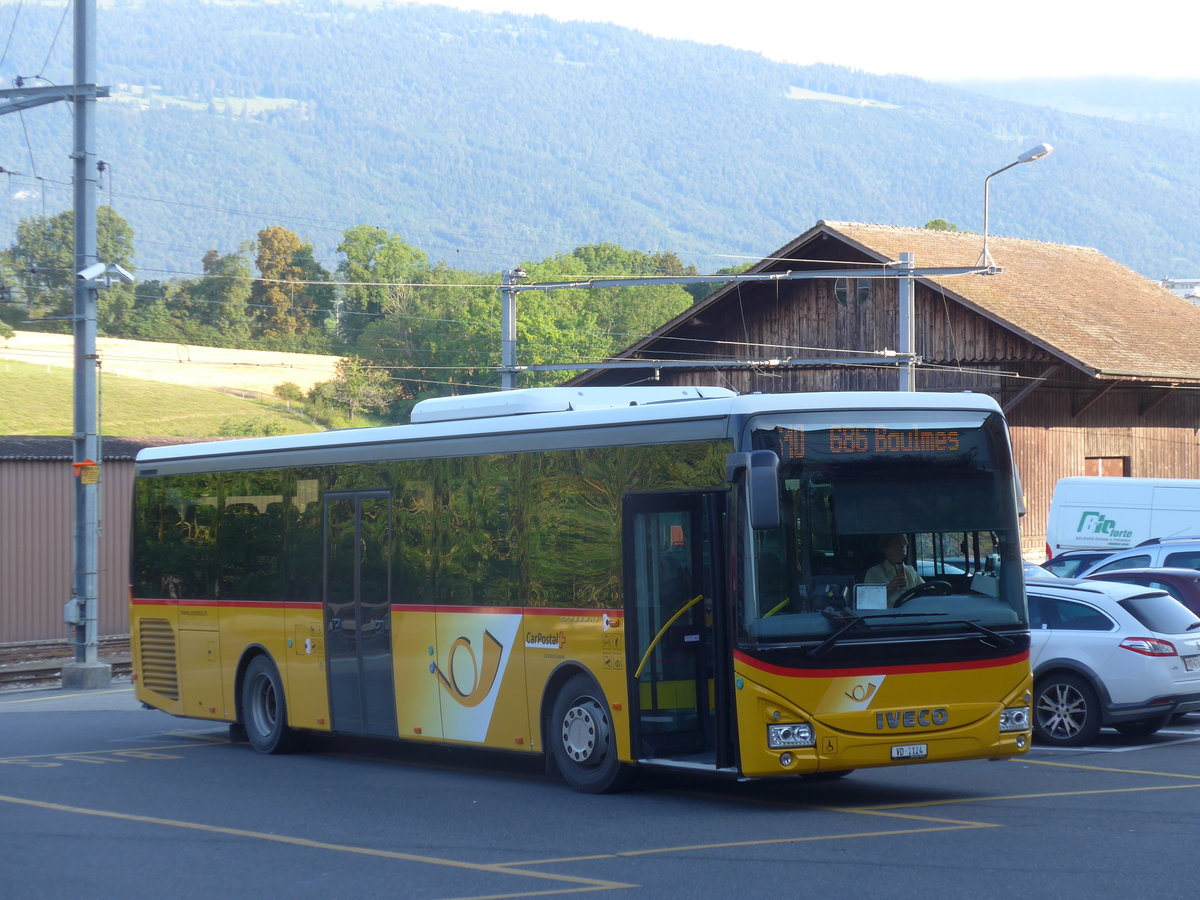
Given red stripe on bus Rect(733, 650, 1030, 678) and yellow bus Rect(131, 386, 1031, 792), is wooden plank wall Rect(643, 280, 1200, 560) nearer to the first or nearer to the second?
yellow bus Rect(131, 386, 1031, 792)

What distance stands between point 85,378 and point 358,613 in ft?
37.1

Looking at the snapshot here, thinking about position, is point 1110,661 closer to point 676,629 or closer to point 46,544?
point 676,629

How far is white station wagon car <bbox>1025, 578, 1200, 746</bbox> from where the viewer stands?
14.9 metres

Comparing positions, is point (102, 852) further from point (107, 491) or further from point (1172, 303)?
point (1172, 303)

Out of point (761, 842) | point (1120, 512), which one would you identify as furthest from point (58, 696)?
point (1120, 512)

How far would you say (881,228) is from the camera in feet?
149

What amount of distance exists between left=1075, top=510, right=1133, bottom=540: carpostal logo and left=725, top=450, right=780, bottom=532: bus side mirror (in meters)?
21.1

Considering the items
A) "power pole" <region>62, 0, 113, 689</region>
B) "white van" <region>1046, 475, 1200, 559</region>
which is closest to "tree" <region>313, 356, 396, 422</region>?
"white van" <region>1046, 475, 1200, 559</region>

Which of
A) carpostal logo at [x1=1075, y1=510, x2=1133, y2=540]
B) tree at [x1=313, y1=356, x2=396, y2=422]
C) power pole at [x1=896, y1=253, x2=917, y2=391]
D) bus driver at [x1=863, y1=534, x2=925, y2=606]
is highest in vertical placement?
tree at [x1=313, y1=356, x2=396, y2=422]

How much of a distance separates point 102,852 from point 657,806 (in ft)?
12.3

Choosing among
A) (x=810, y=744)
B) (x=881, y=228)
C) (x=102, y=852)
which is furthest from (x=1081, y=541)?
(x=102, y=852)

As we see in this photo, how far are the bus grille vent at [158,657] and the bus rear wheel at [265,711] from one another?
1368 mm

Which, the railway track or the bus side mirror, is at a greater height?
the bus side mirror

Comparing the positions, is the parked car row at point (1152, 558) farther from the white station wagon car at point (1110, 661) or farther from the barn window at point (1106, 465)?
→ the barn window at point (1106, 465)
